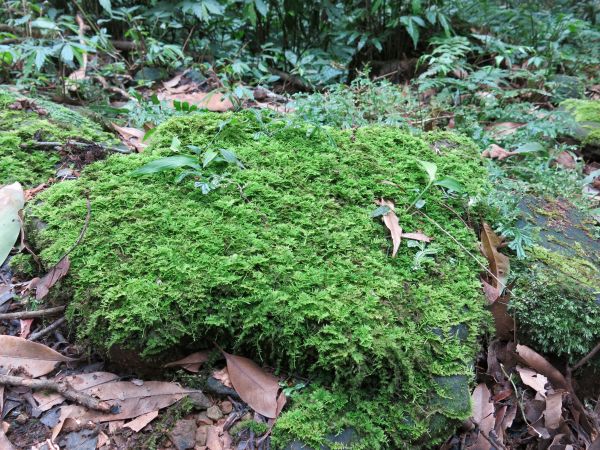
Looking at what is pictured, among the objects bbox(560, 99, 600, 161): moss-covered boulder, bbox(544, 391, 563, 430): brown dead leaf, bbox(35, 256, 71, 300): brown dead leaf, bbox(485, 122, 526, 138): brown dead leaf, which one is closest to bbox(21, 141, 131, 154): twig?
bbox(35, 256, 71, 300): brown dead leaf

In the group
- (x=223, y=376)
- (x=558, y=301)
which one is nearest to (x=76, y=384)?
(x=223, y=376)

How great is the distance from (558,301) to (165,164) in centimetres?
173

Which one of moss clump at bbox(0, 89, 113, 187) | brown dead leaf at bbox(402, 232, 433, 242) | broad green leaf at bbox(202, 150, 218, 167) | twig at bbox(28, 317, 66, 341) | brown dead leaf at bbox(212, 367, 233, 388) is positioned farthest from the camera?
moss clump at bbox(0, 89, 113, 187)

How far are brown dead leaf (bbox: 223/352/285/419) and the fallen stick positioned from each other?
0.41m

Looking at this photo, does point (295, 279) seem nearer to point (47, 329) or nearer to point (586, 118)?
point (47, 329)

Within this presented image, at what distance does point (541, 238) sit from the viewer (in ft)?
7.11

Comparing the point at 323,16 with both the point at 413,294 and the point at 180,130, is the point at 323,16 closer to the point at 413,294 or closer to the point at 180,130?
the point at 180,130

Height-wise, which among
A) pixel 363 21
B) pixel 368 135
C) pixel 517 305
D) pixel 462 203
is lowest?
pixel 517 305

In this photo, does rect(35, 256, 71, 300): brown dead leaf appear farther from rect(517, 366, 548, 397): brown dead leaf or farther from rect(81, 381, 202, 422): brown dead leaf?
rect(517, 366, 548, 397): brown dead leaf

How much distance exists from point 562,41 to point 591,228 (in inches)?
162

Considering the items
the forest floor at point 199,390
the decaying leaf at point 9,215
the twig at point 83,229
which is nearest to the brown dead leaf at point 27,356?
the forest floor at point 199,390

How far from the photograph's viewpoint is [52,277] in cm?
170

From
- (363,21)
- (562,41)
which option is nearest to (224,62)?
(363,21)

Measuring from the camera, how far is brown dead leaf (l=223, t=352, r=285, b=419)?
148cm
